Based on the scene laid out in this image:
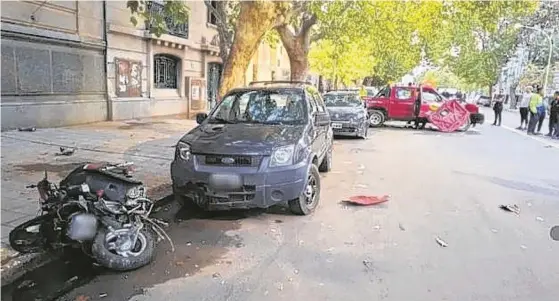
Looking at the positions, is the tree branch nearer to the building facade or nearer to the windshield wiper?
the building facade

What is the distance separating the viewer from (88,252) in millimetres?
4375

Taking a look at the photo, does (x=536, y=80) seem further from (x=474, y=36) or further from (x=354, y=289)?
(x=354, y=289)

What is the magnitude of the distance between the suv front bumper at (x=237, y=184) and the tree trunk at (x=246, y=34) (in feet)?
19.7

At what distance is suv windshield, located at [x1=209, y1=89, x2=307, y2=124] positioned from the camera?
22.4 ft

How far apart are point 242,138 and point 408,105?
15.1 meters

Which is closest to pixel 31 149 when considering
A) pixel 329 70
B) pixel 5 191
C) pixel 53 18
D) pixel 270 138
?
pixel 5 191

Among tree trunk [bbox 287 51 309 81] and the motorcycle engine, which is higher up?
tree trunk [bbox 287 51 309 81]

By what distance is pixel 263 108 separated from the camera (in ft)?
23.1

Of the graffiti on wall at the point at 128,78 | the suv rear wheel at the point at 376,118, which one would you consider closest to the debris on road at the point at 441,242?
the graffiti on wall at the point at 128,78

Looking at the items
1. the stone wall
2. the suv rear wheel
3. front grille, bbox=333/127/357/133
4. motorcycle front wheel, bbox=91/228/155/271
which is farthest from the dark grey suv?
the suv rear wheel

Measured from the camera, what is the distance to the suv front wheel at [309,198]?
6113 millimetres

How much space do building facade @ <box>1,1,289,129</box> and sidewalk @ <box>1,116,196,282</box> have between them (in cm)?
86

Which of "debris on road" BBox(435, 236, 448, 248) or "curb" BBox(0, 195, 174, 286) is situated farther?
"debris on road" BBox(435, 236, 448, 248)

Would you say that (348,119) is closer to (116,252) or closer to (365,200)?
(365,200)
